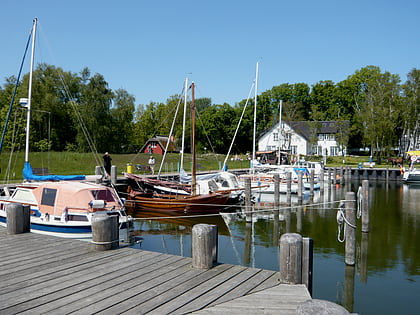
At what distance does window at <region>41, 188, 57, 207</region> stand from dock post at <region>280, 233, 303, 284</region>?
10900 mm

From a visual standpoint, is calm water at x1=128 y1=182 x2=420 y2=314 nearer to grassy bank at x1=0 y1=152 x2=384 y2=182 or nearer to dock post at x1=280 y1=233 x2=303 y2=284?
dock post at x1=280 y1=233 x2=303 y2=284

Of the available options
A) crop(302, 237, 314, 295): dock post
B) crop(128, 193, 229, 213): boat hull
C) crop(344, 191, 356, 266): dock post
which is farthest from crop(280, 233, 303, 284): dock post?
crop(128, 193, 229, 213): boat hull

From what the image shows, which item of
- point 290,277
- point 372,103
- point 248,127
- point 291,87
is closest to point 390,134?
point 372,103

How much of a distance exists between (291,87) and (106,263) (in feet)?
297

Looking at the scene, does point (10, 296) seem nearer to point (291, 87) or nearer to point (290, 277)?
point (290, 277)

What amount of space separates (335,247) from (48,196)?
39.0ft

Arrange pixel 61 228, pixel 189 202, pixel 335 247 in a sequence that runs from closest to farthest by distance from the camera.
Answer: pixel 61 228 < pixel 335 247 < pixel 189 202

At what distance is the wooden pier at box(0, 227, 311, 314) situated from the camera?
18.0 ft

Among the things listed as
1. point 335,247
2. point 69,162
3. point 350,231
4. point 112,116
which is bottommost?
point 335,247

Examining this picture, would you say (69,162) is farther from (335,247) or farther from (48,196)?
(335,247)

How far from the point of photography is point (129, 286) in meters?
6.35

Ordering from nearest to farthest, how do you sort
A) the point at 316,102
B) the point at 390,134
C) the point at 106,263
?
the point at 106,263 < the point at 390,134 < the point at 316,102

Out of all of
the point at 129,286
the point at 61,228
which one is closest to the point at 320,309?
the point at 129,286

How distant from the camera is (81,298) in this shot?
5832 mm
